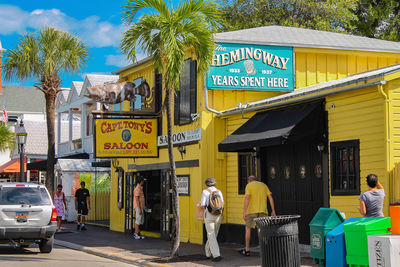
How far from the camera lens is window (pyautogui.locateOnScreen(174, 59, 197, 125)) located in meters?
17.6

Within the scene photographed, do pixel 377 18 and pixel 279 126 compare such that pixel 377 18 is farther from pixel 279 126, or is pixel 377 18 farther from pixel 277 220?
pixel 277 220

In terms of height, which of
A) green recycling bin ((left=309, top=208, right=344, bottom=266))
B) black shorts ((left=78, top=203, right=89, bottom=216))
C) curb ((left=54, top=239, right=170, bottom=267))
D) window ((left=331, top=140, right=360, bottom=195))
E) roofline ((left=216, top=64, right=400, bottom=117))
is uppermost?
roofline ((left=216, top=64, right=400, bottom=117))

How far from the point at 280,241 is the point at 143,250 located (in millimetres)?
6532

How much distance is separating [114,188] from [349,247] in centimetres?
1558

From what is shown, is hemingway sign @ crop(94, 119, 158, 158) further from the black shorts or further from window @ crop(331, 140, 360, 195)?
Answer: window @ crop(331, 140, 360, 195)

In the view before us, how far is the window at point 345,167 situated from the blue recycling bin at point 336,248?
334 centimetres

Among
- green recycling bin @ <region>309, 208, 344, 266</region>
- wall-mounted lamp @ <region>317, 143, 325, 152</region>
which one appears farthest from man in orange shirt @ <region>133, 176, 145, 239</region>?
green recycling bin @ <region>309, 208, 344, 266</region>

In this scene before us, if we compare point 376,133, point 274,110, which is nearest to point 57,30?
point 274,110

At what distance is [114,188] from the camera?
2362 centimetres

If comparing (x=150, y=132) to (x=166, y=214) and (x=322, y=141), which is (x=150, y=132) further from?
(x=322, y=141)

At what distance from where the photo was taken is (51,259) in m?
14.6

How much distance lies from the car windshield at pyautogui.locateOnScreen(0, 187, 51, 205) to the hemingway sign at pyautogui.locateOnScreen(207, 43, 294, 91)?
5135 millimetres

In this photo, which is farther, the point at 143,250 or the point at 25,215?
the point at 143,250

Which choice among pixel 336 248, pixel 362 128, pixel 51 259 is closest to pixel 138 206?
pixel 51 259
